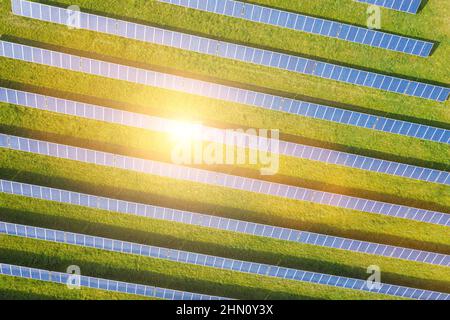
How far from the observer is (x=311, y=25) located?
1023 inches

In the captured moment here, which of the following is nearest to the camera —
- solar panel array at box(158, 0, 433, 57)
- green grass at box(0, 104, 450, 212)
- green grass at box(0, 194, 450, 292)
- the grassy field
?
solar panel array at box(158, 0, 433, 57)

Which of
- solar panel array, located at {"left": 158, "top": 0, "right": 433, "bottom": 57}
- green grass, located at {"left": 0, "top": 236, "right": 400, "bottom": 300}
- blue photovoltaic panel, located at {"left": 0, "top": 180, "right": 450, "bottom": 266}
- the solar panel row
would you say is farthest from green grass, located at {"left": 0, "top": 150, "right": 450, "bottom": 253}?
solar panel array, located at {"left": 158, "top": 0, "right": 433, "bottom": 57}

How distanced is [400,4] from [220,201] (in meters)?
15.0

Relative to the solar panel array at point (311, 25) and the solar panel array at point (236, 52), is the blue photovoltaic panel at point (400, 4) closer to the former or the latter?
the solar panel array at point (311, 25)

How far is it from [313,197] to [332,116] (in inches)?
189

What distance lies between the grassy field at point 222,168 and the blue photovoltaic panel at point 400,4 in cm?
43

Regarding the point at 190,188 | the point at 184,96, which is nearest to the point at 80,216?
the point at 190,188

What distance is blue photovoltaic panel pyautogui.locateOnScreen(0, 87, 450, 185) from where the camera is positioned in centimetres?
2555

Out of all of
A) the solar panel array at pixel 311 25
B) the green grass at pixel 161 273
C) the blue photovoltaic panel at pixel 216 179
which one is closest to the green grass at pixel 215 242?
the green grass at pixel 161 273

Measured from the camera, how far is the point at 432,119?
27.2 metres

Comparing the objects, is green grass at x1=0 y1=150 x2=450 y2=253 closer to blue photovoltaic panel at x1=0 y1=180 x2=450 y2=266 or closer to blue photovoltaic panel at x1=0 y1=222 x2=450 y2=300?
blue photovoltaic panel at x1=0 y1=180 x2=450 y2=266

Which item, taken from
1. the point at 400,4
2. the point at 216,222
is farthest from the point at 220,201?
the point at 400,4

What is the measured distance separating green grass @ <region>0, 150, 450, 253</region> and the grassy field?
6cm

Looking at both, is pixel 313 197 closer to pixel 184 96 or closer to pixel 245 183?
pixel 245 183
